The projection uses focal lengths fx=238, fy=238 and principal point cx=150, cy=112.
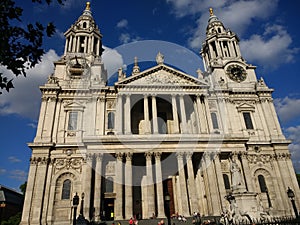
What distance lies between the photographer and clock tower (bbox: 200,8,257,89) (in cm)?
3700

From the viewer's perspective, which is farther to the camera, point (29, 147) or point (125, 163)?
point (29, 147)

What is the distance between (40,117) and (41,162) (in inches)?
232

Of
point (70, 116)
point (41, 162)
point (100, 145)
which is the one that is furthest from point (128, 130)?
point (41, 162)

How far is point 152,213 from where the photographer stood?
2233 cm

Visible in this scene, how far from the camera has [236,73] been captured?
1481 inches

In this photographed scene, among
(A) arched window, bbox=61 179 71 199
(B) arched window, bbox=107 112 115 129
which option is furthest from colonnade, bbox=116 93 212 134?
(A) arched window, bbox=61 179 71 199

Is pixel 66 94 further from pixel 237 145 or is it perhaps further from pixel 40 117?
pixel 237 145

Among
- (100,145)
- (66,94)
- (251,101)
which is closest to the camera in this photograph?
(100,145)

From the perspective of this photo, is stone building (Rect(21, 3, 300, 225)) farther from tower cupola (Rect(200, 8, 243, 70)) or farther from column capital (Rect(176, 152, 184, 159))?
tower cupola (Rect(200, 8, 243, 70))

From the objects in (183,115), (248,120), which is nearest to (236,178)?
(183,115)

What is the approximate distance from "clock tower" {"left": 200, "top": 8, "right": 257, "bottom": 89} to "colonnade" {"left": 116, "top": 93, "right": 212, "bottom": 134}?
16.3 feet

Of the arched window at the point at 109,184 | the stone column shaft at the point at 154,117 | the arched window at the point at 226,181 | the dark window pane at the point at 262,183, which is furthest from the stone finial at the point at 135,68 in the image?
the dark window pane at the point at 262,183

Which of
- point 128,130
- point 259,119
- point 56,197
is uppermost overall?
point 259,119

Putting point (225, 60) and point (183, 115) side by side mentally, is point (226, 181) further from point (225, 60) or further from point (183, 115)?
point (225, 60)
